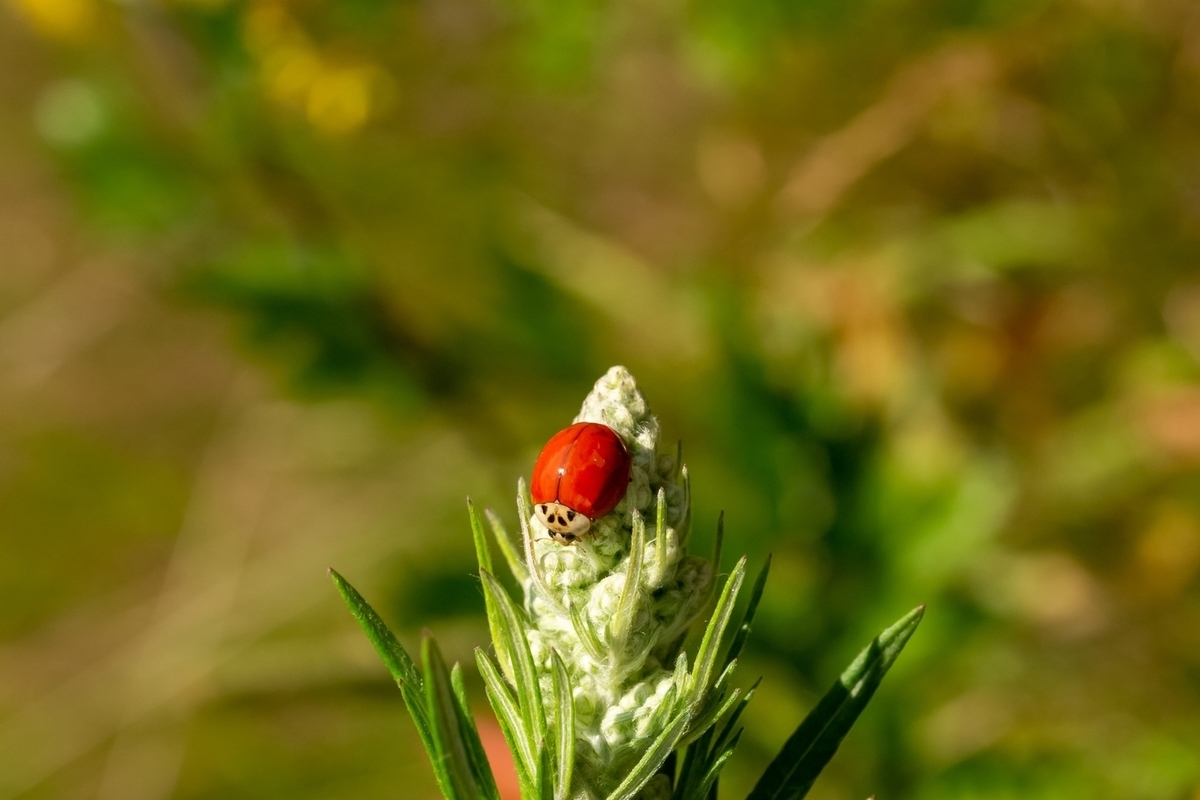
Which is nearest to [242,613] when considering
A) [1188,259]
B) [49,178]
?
[49,178]

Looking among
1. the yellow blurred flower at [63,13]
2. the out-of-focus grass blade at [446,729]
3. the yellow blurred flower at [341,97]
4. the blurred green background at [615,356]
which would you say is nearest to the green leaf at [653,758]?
the out-of-focus grass blade at [446,729]

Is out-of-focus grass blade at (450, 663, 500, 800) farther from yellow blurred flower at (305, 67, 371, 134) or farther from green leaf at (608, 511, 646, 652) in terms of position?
yellow blurred flower at (305, 67, 371, 134)

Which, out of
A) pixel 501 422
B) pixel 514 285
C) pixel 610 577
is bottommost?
pixel 610 577

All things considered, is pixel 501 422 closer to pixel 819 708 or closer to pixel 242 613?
pixel 242 613

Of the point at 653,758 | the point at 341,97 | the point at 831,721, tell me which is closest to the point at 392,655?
the point at 653,758

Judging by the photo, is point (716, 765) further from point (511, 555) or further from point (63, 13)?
point (63, 13)

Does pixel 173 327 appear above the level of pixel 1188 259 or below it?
above

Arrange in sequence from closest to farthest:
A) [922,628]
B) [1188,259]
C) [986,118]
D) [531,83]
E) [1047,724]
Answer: [922,628], [1047,724], [1188,259], [986,118], [531,83]
